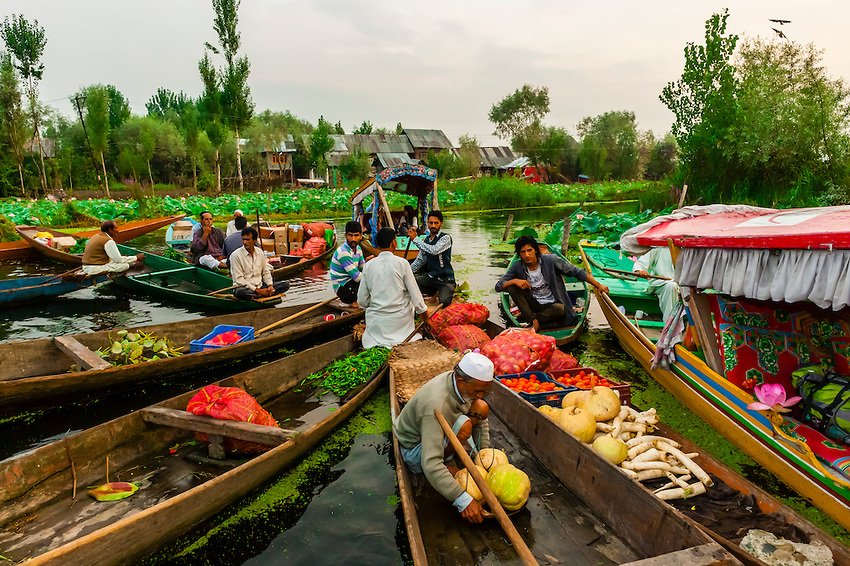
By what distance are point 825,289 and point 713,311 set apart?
1828mm

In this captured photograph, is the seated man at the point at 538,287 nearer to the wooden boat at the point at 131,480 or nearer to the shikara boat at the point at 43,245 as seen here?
the wooden boat at the point at 131,480

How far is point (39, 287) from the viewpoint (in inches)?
358

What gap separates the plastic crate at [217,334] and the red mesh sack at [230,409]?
1966mm

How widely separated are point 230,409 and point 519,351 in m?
3.02

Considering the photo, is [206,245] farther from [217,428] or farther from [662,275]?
[662,275]

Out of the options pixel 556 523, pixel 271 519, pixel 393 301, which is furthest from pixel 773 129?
pixel 271 519

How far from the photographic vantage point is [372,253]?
12.0 m

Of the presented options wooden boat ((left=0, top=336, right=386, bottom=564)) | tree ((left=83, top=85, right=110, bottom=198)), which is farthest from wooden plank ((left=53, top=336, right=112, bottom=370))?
tree ((left=83, top=85, right=110, bottom=198))

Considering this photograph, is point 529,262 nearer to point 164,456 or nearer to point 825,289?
point 825,289

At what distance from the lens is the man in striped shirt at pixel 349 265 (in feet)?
24.2

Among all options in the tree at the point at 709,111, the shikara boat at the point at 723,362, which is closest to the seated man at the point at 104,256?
the shikara boat at the point at 723,362

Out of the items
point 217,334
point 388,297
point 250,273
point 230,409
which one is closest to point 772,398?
point 388,297

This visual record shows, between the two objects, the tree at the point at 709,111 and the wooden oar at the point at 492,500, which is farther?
the tree at the point at 709,111

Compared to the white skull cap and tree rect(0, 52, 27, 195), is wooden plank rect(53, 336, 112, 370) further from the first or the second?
tree rect(0, 52, 27, 195)
